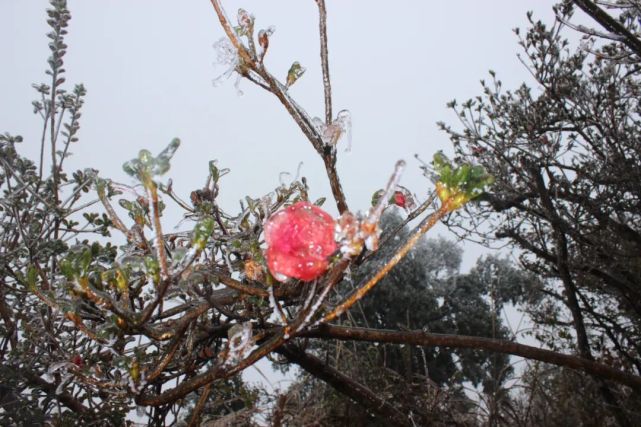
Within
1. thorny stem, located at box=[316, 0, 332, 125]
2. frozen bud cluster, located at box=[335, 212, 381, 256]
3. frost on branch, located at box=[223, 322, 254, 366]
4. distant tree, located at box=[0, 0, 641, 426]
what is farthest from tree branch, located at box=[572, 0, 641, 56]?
frost on branch, located at box=[223, 322, 254, 366]

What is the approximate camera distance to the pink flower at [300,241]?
0.60m

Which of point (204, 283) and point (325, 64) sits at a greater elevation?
point (325, 64)

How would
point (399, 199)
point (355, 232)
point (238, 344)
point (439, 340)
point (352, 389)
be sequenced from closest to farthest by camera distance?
point (355, 232)
point (238, 344)
point (399, 199)
point (439, 340)
point (352, 389)

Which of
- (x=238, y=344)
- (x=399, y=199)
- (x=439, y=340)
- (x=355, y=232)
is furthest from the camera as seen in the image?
(x=439, y=340)

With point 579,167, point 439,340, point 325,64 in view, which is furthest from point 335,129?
point 579,167

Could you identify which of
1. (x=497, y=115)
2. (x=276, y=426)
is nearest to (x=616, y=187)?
(x=497, y=115)

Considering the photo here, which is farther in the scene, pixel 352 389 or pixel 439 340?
pixel 352 389

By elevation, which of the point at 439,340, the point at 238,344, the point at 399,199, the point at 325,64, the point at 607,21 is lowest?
the point at 238,344

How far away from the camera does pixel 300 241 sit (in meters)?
0.60

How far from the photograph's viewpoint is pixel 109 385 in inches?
31.0

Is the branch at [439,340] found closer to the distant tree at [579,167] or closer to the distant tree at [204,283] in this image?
the distant tree at [204,283]

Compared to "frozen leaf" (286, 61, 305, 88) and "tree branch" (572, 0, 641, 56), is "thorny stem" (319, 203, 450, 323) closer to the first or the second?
"frozen leaf" (286, 61, 305, 88)

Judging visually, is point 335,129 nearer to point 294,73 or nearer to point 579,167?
point 294,73

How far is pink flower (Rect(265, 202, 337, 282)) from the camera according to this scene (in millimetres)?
603
